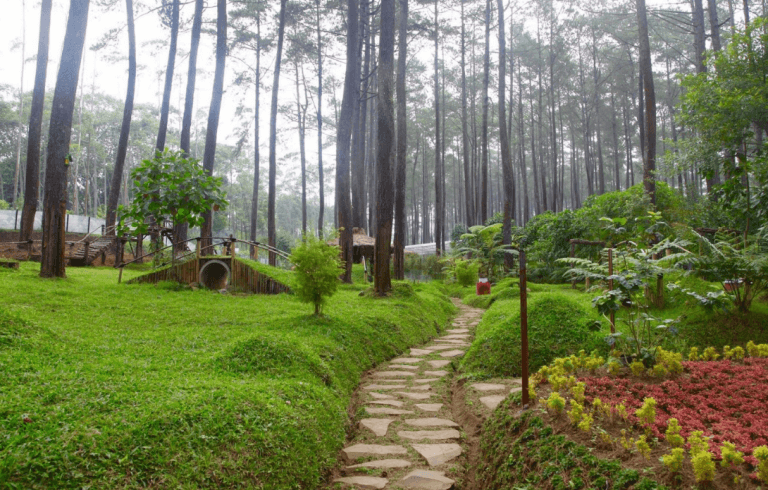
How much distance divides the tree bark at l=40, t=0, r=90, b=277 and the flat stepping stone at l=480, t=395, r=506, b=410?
8494 mm

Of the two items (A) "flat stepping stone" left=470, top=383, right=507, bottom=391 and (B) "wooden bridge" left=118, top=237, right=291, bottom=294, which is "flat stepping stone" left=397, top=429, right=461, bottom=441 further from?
(B) "wooden bridge" left=118, top=237, right=291, bottom=294

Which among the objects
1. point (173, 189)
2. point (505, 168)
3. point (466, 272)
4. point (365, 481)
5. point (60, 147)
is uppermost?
point (505, 168)

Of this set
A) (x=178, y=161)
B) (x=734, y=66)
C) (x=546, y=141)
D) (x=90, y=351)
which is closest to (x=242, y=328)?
(x=90, y=351)

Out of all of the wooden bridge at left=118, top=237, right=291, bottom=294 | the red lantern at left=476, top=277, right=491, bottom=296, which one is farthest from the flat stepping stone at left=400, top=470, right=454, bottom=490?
the red lantern at left=476, top=277, right=491, bottom=296

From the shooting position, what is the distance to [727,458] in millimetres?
1977

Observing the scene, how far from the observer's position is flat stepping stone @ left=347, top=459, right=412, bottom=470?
10.5 ft

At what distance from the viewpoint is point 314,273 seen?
6.40 m

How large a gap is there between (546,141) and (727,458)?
1567 inches

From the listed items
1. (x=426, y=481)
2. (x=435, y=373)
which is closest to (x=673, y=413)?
(x=426, y=481)

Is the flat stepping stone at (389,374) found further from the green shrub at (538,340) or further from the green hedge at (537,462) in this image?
the green hedge at (537,462)

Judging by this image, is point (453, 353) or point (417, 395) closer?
point (417, 395)

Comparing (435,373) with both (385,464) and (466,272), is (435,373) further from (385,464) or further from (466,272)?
(466,272)

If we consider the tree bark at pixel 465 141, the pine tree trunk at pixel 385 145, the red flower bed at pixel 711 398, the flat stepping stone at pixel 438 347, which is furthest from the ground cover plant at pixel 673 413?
the tree bark at pixel 465 141

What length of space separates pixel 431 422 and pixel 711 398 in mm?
1947
